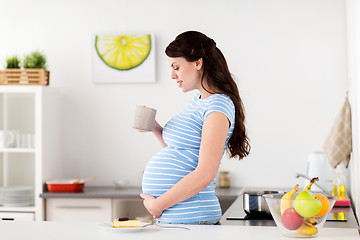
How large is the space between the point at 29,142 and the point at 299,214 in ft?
8.49

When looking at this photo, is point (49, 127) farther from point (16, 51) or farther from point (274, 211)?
point (274, 211)

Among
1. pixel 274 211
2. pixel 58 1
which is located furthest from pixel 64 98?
pixel 274 211

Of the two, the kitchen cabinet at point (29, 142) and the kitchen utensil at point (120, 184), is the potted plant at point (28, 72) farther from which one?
the kitchen utensil at point (120, 184)

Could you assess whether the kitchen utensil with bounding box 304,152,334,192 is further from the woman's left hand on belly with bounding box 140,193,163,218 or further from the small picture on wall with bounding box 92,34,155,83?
the woman's left hand on belly with bounding box 140,193,163,218

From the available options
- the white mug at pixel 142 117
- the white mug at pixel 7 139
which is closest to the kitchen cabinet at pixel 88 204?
the white mug at pixel 7 139

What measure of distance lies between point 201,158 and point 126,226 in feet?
1.06

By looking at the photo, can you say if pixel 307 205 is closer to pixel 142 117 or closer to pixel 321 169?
pixel 142 117

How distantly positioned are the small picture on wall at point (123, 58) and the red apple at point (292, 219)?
2390 mm

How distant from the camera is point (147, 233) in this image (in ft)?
5.40

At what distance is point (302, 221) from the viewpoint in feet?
5.09

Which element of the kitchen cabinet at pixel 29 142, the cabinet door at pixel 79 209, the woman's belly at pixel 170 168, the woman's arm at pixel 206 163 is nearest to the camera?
the woman's arm at pixel 206 163

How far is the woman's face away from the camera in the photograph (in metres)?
1.91

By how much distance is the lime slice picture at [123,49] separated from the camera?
382cm

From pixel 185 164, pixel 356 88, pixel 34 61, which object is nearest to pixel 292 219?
pixel 185 164
